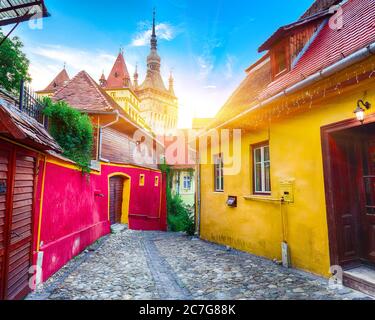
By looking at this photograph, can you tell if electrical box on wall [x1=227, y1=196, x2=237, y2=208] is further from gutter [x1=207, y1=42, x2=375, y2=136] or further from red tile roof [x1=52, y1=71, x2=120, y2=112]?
red tile roof [x1=52, y1=71, x2=120, y2=112]

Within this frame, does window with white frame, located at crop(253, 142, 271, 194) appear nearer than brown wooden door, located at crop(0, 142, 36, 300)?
No

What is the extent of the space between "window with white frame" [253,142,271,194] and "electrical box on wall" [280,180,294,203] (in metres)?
0.69

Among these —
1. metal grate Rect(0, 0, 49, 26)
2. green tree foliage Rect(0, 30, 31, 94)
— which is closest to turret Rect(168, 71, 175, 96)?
green tree foliage Rect(0, 30, 31, 94)

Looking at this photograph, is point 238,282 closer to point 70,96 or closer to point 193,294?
point 193,294

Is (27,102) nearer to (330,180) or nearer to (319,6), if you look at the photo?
(330,180)

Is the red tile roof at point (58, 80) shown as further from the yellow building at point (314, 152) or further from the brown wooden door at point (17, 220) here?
the brown wooden door at point (17, 220)

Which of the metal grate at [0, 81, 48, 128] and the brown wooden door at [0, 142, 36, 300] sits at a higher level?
the metal grate at [0, 81, 48, 128]

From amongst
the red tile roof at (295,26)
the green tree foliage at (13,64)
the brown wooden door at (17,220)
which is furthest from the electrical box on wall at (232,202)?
the green tree foliage at (13,64)

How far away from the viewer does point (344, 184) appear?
423 cm

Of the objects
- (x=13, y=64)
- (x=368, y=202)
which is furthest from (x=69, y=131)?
(x=13, y=64)

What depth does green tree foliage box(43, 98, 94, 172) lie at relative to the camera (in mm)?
7305

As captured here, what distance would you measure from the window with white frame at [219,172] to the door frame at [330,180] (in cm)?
401

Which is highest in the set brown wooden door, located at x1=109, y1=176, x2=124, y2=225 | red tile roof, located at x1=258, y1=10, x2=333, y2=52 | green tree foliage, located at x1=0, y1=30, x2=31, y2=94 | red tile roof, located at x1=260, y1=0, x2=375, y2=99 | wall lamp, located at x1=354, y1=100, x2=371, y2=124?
green tree foliage, located at x1=0, y1=30, x2=31, y2=94
